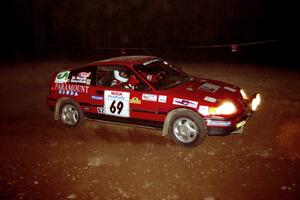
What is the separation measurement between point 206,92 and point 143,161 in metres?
1.72

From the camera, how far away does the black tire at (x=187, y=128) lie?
586cm

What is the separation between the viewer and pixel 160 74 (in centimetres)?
681

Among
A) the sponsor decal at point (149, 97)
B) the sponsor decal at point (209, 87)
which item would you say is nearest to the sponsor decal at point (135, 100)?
the sponsor decal at point (149, 97)

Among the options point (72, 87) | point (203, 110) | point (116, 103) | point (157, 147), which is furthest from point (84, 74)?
point (203, 110)

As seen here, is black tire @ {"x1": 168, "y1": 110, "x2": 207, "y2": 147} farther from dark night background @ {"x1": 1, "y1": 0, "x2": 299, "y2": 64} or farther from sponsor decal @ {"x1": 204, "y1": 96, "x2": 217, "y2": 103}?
dark night background @ {"x1": 1, "y1": 0, "x2": 299, "y2": 64}

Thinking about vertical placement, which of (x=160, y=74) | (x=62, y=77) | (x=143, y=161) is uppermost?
(x=160, y=74)

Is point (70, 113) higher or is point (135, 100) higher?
point (135, 100)

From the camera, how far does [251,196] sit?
4488mm

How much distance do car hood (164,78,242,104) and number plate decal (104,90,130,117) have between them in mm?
921

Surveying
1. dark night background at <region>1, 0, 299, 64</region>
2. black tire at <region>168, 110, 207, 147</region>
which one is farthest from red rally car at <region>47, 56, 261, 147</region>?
dark night background at <region>1, 0, 299, 64</region>

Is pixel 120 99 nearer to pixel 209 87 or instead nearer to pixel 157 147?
pixel 157 147

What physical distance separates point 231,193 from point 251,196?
263 mm

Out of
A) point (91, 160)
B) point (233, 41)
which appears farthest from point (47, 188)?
point (233, 41)

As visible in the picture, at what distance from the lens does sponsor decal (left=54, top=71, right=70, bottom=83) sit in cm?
734
